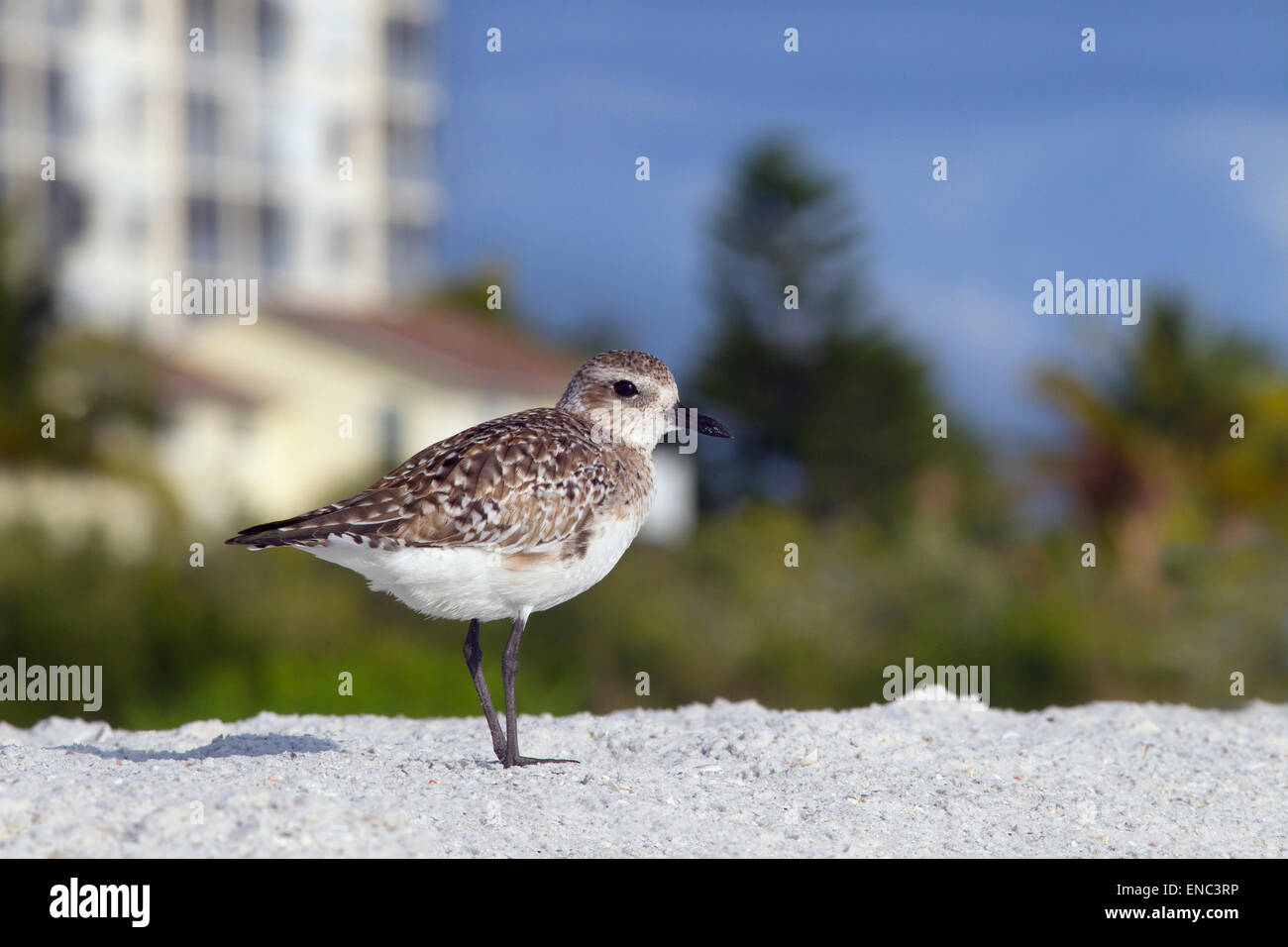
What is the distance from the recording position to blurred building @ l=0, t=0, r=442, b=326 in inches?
2343

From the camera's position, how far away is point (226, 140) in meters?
63.0

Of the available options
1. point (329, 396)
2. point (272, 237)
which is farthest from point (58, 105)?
point (329, 396)

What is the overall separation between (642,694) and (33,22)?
47916 mm

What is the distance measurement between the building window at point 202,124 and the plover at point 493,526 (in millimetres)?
57500

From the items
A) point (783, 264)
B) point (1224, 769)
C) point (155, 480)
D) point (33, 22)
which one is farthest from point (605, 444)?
point (33, 22)

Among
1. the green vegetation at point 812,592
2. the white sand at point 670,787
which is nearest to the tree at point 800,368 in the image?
the green vegetation at point 812,592

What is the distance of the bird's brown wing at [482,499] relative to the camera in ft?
24.3

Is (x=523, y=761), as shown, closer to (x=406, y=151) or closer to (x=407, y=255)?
(x=406, y=151)

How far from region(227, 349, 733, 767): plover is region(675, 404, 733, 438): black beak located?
35 centimetres

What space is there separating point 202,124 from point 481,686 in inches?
2294

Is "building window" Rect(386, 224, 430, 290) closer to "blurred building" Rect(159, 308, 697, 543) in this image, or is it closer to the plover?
"blurred building" Rect(159, 308, 697, 543)

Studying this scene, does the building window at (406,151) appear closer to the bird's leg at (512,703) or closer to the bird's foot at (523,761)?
the bird's leg at (512,703)

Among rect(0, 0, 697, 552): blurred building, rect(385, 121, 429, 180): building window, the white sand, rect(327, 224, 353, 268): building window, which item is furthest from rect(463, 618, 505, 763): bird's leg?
rect(385, 121, 429, 180): building window
